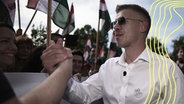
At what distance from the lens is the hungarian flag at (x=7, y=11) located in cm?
548

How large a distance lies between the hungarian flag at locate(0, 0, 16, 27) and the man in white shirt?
8.70ft

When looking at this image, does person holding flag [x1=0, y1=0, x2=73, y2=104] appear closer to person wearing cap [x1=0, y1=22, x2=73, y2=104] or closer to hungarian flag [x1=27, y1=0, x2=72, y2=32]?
person wearing cap [x1=0, y1=22, x2=73, y2=104]

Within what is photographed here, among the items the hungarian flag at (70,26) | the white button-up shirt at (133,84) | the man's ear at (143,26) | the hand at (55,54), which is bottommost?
the white button-up shirt at (133,84)

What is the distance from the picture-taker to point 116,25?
3297 millimetres

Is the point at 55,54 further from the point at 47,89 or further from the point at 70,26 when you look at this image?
the point at 70,26

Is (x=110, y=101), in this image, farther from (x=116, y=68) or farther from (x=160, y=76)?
(x=160, y=76)

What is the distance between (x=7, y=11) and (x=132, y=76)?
3.17 m

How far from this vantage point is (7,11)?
18.3 ft

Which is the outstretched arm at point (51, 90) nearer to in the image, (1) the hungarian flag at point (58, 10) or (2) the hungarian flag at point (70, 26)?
(1) the hungarian flag at point (58, 10)

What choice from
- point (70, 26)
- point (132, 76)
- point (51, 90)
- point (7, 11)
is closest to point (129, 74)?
point (132, 76)

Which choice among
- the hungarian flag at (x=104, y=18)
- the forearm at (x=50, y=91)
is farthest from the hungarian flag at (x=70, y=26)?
the forearm at (x=50, y=91)

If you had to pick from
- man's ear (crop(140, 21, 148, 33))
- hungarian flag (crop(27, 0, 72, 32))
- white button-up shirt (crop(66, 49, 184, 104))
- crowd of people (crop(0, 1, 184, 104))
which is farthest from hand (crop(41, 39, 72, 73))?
hungarian flag (crop(27, 0, 72, 32))

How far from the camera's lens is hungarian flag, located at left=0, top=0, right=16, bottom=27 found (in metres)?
5.48

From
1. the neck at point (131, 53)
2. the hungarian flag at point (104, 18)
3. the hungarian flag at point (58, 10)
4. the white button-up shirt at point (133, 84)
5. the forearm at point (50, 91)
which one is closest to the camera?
the forearm at point (50, 91)
